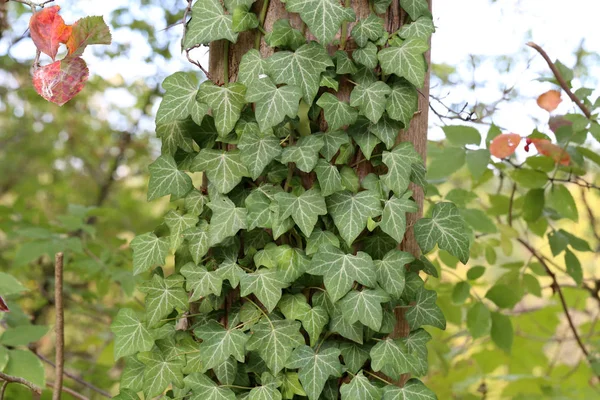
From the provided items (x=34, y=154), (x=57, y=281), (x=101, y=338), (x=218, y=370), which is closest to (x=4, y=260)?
(x=34, y=154)

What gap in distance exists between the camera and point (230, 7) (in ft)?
3.60

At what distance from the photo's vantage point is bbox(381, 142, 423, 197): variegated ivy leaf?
1.07m

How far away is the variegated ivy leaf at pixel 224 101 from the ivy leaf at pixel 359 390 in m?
0.53

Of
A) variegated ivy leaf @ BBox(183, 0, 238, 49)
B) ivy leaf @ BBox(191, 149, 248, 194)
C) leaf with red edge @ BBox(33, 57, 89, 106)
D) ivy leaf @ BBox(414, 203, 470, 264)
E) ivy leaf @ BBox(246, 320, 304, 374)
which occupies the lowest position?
ivy leaf @ BBox(246, 320, 304, 374)

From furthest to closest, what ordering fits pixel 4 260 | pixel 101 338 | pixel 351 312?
pixel 4 260 < pixel 101 338 < pixel 351 312

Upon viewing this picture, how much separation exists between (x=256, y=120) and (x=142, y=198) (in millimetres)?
4398

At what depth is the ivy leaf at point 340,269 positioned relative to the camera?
104 cm

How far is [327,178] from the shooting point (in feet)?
3.49

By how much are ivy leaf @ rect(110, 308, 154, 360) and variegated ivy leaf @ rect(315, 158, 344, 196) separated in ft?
1.57

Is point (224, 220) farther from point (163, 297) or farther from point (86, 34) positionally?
point (86, 34)

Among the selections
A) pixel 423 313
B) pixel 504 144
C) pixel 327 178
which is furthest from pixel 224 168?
pixel 504 144

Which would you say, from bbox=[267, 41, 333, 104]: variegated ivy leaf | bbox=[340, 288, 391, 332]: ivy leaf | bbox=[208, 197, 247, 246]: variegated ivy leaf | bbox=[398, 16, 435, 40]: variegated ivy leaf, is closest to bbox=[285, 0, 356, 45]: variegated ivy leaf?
bbox=[267, 41, 333, 104]: variegated ivy leaf

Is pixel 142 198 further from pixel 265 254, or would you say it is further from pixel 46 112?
pixel 265 254

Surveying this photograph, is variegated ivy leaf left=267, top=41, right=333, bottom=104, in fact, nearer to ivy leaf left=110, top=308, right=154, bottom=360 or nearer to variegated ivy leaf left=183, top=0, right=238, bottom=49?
variegated ivy leaf left=183, top=0, right=238, bottom=49
